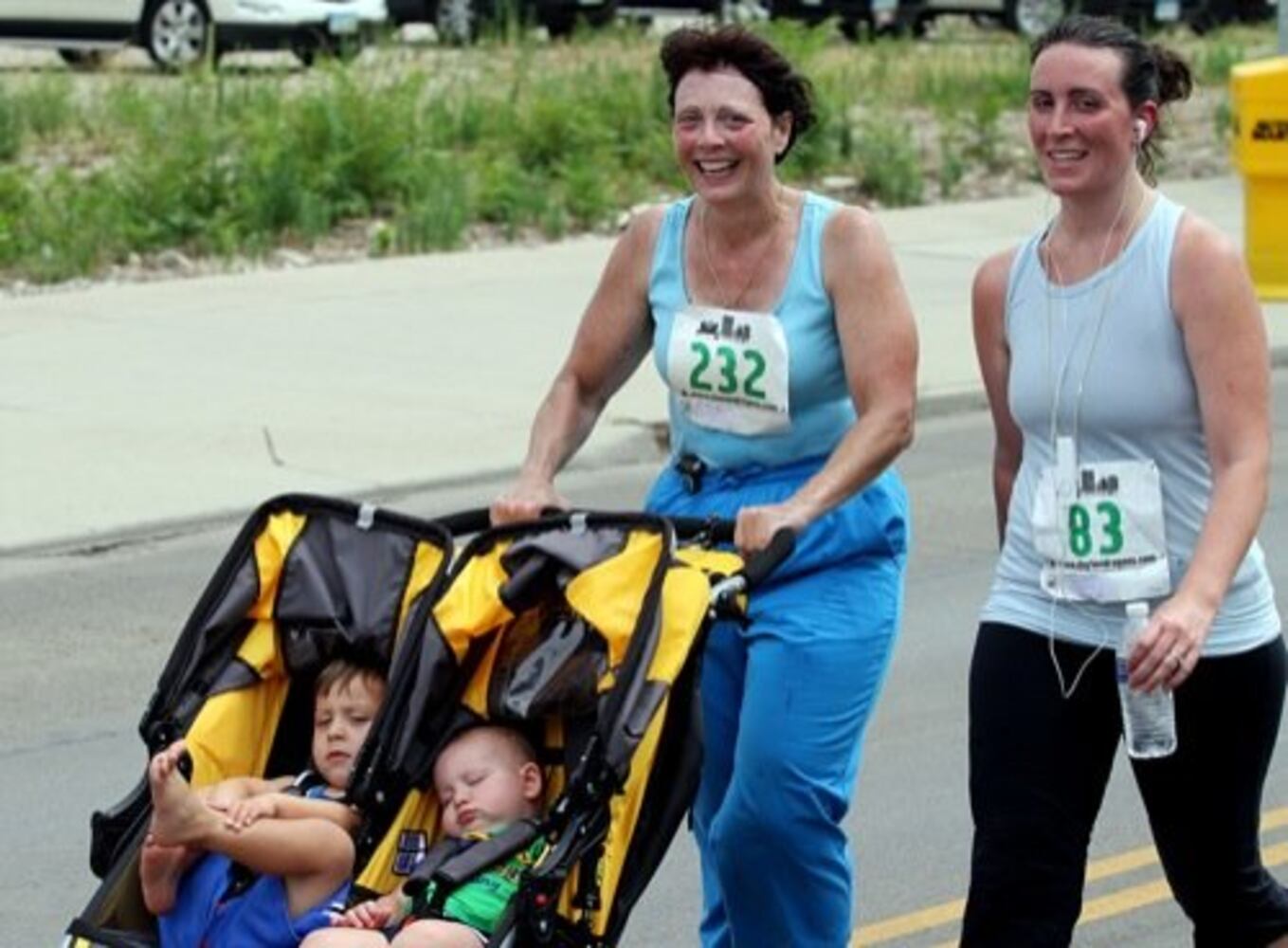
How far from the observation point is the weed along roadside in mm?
17875

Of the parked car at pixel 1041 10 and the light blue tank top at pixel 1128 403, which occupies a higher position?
the light blue tank top at pixel 1128 403

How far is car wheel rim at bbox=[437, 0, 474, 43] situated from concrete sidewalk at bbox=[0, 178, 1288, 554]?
11.3 metres

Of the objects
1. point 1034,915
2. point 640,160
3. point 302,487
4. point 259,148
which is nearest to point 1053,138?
point 1034,915

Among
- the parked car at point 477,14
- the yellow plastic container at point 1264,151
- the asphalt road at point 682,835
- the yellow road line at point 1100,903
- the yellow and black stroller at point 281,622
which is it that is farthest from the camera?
the parked car at point 477,14

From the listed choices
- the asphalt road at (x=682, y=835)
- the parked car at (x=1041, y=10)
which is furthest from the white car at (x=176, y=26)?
the asphalt road at (x=682, y=835)

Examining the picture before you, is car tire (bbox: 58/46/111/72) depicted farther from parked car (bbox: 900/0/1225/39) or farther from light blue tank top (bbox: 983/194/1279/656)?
light blue tank top (bbox: 983/194/1279/656)

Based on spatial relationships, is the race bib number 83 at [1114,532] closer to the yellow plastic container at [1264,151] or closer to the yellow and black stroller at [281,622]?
the yellow and black stroller at [281,622]

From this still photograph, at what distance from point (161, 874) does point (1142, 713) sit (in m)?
1.62

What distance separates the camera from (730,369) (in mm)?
5848

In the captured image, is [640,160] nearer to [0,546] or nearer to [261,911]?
[0,546]

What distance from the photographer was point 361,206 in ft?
61.9

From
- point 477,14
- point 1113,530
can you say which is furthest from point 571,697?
point 477,14

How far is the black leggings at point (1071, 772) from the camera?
5.33m

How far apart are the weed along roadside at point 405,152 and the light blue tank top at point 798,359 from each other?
1125 centimetres
